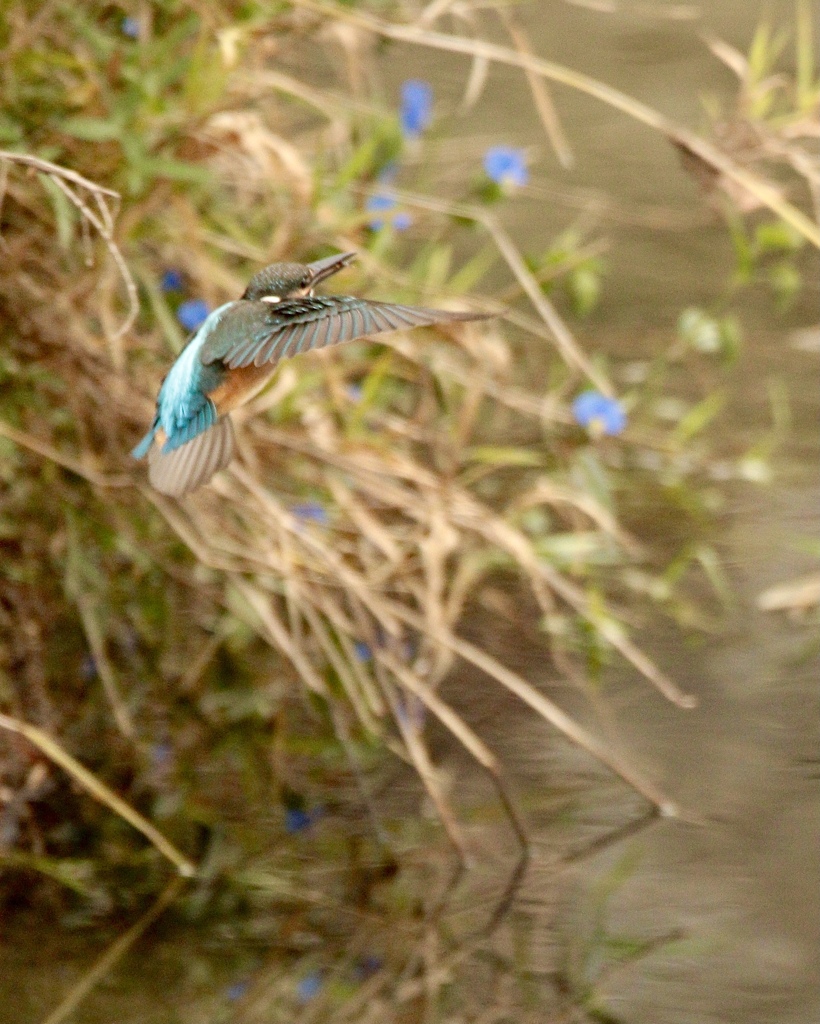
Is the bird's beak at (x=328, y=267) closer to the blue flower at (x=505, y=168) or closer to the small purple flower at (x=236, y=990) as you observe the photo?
the small purple flower at (x=236, y=990)

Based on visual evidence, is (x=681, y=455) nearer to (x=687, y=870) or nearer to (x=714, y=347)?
(x=714, y=347)

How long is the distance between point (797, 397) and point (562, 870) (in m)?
1.38

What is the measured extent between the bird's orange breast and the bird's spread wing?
0.05 ft

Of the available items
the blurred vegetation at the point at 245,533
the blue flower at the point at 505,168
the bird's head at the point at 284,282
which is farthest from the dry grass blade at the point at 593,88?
the bird's head at the point at 284,282

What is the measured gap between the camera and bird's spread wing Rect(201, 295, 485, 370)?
3.32 feet

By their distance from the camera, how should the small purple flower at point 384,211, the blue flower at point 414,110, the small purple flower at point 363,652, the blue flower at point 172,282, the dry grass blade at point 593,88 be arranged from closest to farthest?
1. the dry grass blade at point 593,88
2. the blue flower at point 172,282
3. the small purple flower at point 384,211
4. the small purple flower at point 363,652
5. the blue flower at point 414,110

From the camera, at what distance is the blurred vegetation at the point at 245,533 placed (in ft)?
6.03

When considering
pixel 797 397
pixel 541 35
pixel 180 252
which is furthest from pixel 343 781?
pixel 541 35

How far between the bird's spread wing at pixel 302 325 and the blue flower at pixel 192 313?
825 millimetres

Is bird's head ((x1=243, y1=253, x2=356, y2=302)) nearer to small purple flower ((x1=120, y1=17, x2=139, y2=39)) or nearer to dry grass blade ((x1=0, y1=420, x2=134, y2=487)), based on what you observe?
dry grass blade ((x1=0, y1=420, x2=134, y2=487))

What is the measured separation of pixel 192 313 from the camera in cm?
195

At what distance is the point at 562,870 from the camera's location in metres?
1.93

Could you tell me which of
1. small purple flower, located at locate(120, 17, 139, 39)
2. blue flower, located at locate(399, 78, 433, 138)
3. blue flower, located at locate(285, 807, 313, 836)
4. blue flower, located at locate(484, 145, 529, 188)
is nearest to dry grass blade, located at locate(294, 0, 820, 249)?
small purple flower, located at locate(120, 17, 139, 39)

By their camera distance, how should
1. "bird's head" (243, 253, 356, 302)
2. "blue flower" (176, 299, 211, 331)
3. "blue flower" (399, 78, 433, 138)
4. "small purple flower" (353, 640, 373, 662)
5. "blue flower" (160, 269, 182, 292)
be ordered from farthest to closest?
1. "blue flower" (399, 78, 433, 138)
2. "small purple flower" (353, 640, 373, 662)
3. "blue flower" (160, 269, 182, 292)
4. "blue flower" (176, 299, 211, 331)
5. "bird's head" (243, 253, 356, 302)
